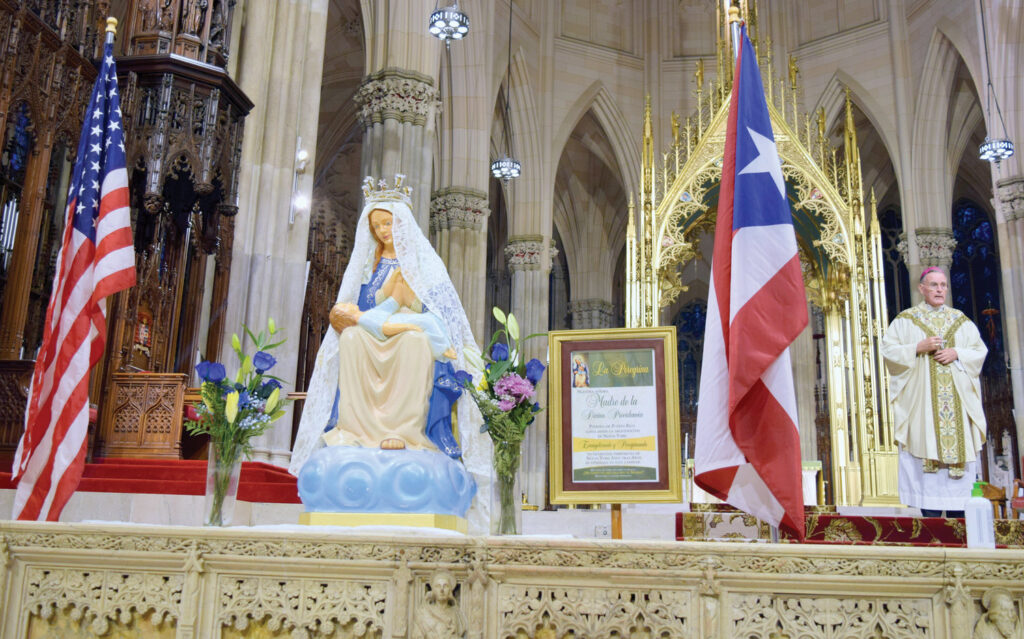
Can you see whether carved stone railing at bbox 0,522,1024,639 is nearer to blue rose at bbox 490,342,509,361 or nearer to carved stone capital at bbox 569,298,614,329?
blue rose at bbox 490,342,509,361

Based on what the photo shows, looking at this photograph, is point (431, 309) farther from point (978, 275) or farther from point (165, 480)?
point (978, 275)

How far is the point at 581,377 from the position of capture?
4000mm

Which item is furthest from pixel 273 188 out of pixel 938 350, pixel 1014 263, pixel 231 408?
pixel 1014 263

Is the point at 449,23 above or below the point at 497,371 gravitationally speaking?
above

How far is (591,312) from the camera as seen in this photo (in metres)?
26.0

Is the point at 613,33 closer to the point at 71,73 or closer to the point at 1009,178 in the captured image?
the point at 1009,178

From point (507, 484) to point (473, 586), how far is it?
1090mm

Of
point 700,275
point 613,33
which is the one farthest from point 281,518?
point 700,275

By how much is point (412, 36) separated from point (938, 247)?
12176 millimetres

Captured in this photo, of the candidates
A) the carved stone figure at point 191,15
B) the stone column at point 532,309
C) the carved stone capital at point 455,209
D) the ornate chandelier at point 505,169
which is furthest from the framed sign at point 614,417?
the stone column at point 532,309

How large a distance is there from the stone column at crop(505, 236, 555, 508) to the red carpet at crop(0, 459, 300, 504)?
486 inches

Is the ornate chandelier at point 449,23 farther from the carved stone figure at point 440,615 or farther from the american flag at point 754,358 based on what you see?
the carved stone figure at point 440,615

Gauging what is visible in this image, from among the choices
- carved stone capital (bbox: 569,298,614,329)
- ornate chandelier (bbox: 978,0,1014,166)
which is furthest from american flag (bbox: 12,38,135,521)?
carved stone capital (bbox: 569,298,614,329)

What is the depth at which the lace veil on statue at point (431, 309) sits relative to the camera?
4.61 metres
